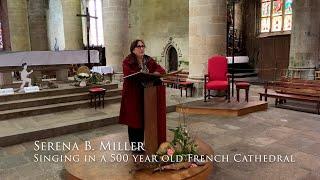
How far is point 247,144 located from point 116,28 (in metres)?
6.40

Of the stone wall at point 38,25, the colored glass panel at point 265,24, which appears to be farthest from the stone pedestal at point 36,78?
the stone wall at point 38,25

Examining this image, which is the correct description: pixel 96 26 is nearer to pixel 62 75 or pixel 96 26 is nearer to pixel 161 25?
pixel 161 25

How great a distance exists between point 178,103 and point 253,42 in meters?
7.31

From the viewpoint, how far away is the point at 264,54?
40.6 ft

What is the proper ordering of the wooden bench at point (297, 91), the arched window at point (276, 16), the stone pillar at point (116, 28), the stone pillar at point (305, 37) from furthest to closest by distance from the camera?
the arched window at point (276, 16), the stone pillar at point (116, 28), the stone pillar at point (305, 37), the wooden bench at point (297, 91)

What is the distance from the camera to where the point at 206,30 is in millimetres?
7258

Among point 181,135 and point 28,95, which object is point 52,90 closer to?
point 28,95

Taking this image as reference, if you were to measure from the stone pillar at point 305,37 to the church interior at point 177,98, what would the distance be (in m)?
0.03

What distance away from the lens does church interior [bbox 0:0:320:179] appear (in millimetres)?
3305

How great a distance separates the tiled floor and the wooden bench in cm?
33

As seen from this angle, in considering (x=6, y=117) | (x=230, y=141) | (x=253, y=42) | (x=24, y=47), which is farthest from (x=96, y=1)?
(x=230, y=141)

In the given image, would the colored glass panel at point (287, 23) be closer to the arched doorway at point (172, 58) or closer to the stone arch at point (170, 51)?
the stone arch at point (170, 51)

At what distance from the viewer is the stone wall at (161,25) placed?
12.9 m

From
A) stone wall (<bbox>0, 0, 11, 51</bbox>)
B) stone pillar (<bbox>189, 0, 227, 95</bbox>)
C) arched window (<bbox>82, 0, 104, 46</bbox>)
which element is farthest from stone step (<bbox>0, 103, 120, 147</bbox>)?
arched window (<bbox>82, 0, 104, 46</bbox>)
